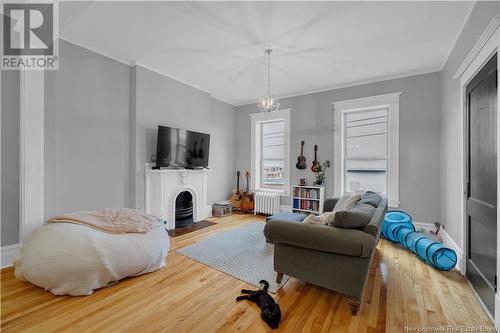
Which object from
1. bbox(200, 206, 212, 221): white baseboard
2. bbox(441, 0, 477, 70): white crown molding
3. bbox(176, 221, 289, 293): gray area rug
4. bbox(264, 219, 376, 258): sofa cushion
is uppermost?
bbox(441, 0, 477, 70): white crown molding

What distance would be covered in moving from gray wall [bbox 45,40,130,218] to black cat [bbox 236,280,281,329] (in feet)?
8.76

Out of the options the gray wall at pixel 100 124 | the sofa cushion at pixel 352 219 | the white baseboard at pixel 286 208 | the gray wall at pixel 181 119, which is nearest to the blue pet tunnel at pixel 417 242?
the sofa cushion at pixel 352 219

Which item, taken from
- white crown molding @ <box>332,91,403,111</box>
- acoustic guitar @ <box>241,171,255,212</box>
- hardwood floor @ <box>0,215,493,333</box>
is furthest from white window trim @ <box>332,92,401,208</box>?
acoustic guitar @ <box>241,171,255,212</box>

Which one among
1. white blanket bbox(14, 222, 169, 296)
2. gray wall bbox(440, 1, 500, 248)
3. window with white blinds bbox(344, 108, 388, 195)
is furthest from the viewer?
window with white blinds bbox(344, 108, 388, 195)

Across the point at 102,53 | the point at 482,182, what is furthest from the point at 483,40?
the point at 102,53

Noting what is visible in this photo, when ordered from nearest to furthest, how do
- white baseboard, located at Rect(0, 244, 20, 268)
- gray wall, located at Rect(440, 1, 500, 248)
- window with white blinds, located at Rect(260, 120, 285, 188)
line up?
gray wall, located at Rect(440, 1, 500, 248) → white baseboard, located at Rect(0, 244, 20, 268) → window with white blinds, located at Rect(260, 120, 285, 188)

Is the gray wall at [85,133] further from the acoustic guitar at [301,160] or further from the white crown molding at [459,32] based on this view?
the white crown molding at [459,32]

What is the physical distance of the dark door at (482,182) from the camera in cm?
177

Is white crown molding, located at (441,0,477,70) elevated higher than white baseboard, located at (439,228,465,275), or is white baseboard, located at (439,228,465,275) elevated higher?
white crown molding, located at (441,0,477,70)

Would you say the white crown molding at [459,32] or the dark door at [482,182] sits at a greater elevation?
the white crown molding at [459,32]

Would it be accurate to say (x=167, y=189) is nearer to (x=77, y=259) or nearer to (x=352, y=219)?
(x=77, y=259)

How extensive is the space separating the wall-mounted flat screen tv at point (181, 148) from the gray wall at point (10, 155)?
1.67 metres

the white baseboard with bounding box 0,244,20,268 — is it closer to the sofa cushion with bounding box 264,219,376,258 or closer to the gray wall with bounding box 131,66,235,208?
the gray wall with bounding box 131,66,235,208

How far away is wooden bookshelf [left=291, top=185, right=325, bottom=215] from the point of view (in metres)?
4.41
